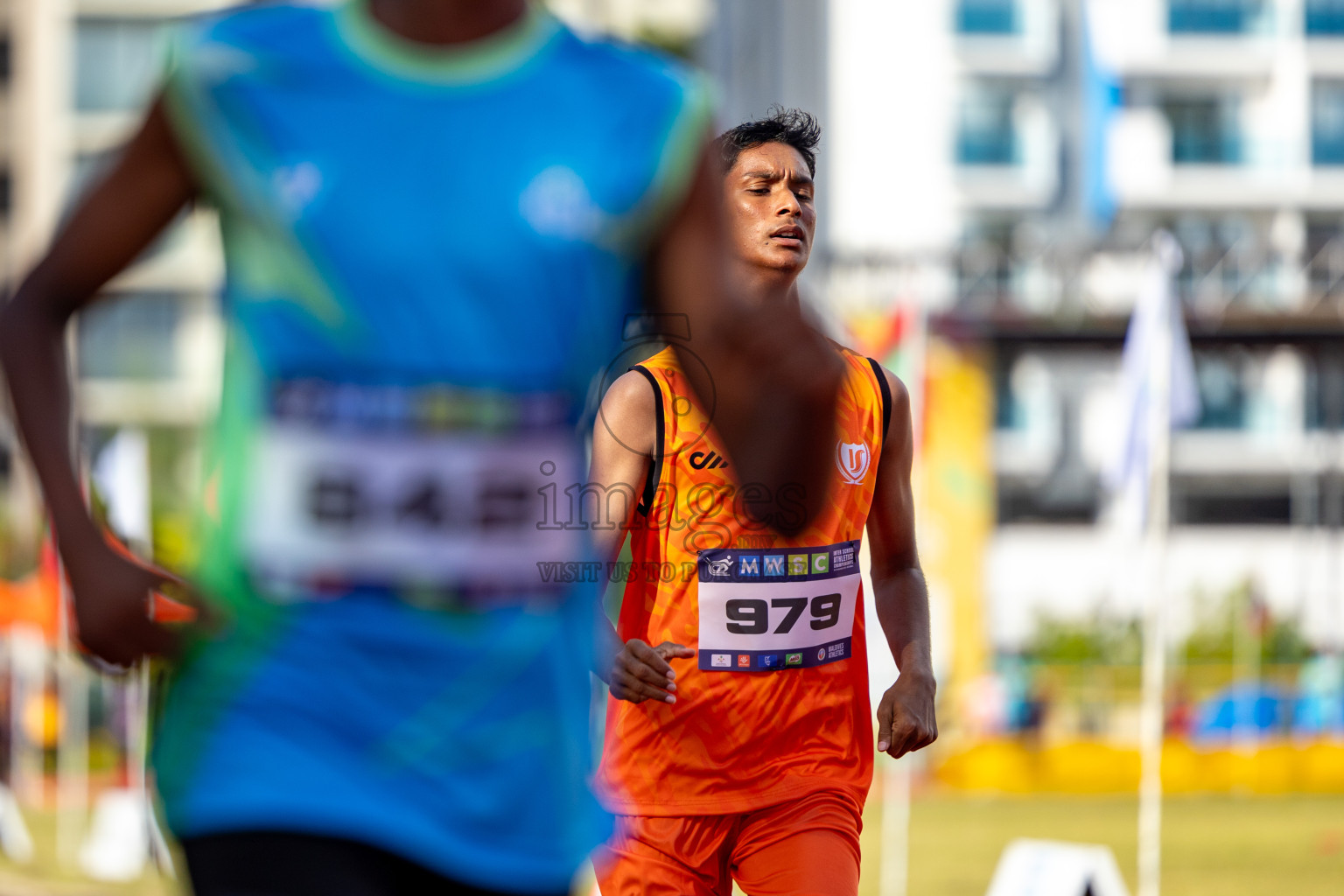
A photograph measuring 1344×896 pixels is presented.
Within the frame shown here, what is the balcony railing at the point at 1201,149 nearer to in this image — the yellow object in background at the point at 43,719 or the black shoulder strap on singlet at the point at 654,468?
the yellow object in background at the point at 43,719

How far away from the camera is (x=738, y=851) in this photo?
3.64 m

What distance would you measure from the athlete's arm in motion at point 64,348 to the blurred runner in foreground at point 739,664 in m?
1.70

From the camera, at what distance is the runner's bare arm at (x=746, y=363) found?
193cm

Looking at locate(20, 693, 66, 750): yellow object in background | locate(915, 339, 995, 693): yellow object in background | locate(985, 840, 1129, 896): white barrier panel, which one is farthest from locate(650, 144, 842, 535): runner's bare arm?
locate(20, 693, 66, 750): yellow object in background

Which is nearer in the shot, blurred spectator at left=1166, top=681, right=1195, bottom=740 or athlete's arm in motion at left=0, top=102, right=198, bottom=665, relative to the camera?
athlete's arm in motion at left=0, top=102, right=198, bottom=665

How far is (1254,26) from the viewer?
51188mm

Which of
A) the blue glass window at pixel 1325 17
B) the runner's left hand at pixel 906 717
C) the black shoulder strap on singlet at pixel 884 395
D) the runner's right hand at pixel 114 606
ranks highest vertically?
the blue glass window at pixel 1325 17

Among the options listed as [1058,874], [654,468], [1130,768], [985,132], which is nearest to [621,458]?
[654,468]

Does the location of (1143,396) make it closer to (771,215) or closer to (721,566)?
(771,215)

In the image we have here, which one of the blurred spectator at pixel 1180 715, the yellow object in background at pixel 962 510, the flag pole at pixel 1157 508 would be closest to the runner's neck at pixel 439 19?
the flag pole at pixel 1157 508

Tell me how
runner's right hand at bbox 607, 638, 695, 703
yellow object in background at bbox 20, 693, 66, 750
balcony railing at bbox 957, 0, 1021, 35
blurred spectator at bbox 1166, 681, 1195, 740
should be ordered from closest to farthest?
runner's right hand at bbox 607, 638, 695, 703 → blurred spectator at bbox 1166, 681, 1195, 740 → yellow object in background at bbox 20, 693, 66, 750 → balcony railing at bbox 957, 0, 1021, 35

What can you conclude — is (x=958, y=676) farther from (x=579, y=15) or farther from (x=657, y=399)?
(x=579, y=15)

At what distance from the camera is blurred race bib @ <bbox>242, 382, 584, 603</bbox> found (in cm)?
187

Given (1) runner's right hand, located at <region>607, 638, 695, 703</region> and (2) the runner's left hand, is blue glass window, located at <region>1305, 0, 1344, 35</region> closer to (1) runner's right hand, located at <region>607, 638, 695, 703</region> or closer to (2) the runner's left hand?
(2) the runner's left hand
